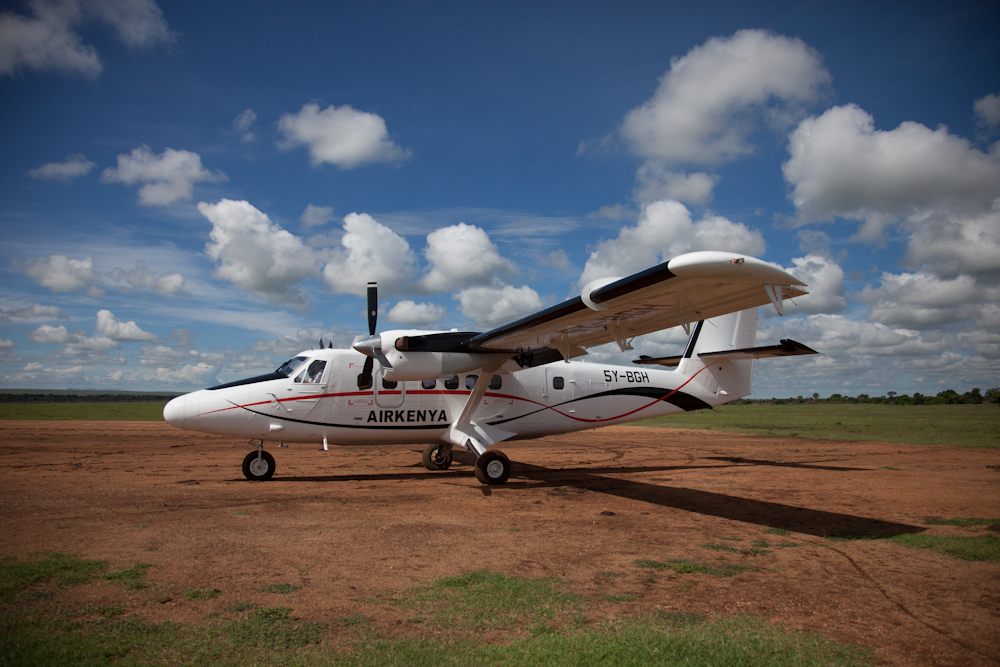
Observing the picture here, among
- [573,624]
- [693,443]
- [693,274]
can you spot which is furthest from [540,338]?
[693,443]

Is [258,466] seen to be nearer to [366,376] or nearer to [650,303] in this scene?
[366,376]

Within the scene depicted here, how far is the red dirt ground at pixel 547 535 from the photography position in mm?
4379

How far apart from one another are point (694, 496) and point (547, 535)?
4399 millimetres

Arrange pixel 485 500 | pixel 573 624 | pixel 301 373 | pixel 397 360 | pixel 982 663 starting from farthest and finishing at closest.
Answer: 1. pixel 301 373
2. pixel 397 360
3. pixel 485 500
4. pixel 573 624
5. pixel 982 663

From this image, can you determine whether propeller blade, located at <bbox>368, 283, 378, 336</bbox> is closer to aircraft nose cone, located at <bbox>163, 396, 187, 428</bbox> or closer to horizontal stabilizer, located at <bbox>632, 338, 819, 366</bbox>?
aircraft nose cone, located at <bbox>163, 396, 187, 428</bbox>

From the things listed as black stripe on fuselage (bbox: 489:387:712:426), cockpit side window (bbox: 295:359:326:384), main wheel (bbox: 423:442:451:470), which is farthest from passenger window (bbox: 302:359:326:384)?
black stripe on fuselage (bbox: 489:387:712:426)

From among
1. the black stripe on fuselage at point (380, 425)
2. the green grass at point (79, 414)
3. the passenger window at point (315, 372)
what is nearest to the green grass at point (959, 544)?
the black stripe on fuselage at point (380, 425)

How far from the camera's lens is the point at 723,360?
50.1ft

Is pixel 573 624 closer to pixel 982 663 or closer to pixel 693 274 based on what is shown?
pixel 982 663

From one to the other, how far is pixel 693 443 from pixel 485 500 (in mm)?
15259

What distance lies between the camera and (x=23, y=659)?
10.6 feet

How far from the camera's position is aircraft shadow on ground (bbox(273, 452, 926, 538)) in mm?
7527

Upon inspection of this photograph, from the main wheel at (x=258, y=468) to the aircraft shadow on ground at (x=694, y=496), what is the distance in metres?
0.40

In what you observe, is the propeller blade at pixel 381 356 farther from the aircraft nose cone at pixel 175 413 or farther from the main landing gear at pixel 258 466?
the aircraft nose cone at pixel 175 413
